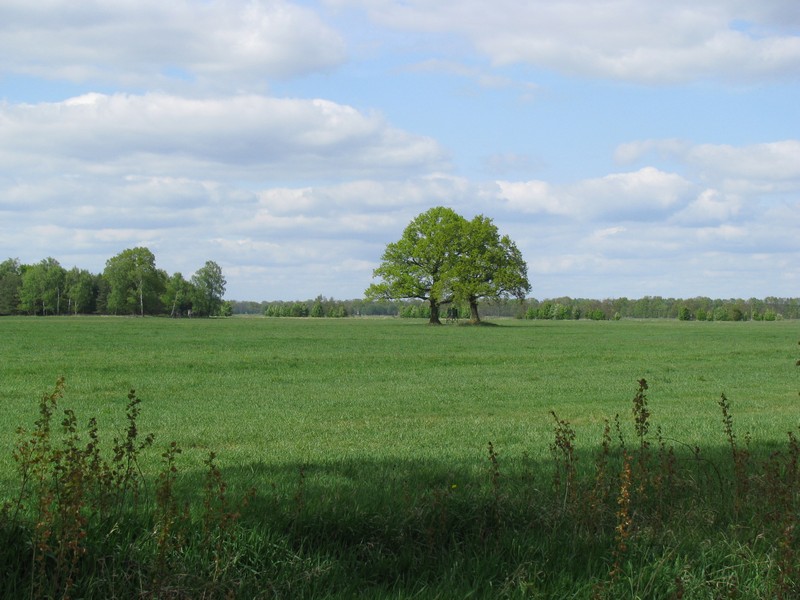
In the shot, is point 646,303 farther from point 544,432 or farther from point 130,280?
point 544,432

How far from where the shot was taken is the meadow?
218 inches

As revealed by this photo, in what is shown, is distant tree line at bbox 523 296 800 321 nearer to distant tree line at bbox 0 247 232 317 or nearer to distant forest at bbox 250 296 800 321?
distant forest at bbox 250 296 800 321

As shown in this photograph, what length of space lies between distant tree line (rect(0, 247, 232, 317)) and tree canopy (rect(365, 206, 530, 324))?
6952 cm

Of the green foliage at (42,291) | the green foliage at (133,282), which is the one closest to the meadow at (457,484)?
the green foliage at (133,282)

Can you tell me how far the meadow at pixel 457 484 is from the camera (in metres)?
5.55

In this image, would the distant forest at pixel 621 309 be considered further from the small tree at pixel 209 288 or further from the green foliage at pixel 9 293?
the green foliage at pixel 9 293

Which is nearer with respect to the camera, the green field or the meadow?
the meadow

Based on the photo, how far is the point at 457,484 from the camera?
8125 millimetres

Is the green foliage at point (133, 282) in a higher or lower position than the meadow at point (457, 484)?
higher

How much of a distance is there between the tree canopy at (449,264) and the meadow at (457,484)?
212 ft

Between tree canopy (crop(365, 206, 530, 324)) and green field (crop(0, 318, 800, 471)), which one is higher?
tree canopy (crop(365, 206, 530, 324))

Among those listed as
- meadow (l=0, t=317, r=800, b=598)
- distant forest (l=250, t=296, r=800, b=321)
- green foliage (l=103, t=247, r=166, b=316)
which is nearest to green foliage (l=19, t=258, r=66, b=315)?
green foliage (l=103, t=247, r=166, b=316)

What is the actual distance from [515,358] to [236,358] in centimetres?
1235

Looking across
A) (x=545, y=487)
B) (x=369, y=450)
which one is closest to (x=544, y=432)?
(x=369, y=450)
